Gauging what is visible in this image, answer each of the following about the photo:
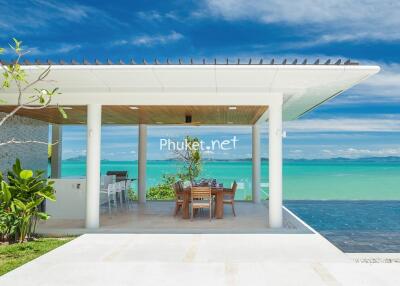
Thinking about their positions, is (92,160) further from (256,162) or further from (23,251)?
(256,162)

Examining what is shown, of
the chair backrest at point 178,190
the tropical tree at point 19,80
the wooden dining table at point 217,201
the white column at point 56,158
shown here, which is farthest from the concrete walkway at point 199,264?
the white column at point 56,158

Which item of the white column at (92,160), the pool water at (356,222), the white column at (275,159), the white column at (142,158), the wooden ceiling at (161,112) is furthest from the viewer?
the white column at (142,158)

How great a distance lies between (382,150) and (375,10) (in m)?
21.1

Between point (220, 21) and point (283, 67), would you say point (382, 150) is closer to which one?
point (220, 21)

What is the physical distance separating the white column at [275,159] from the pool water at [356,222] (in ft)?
3.59

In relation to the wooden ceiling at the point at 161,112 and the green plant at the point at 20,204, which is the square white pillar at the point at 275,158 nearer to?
the wooden ceiling at the point at 161,112

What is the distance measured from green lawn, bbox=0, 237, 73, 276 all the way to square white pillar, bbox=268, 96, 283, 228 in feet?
12.6

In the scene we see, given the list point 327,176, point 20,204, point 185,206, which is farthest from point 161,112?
point 327,176

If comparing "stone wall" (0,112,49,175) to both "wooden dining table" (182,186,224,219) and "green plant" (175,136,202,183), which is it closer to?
"green plant" (175,136,202,183)

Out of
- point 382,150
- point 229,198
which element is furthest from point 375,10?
point 229,198

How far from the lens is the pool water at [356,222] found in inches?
320

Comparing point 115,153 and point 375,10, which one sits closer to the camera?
point 375,10

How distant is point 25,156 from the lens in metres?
12.2

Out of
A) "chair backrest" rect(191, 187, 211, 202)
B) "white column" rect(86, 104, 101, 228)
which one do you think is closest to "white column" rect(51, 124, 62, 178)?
"white column" rect(86, 104, 101, 228)
